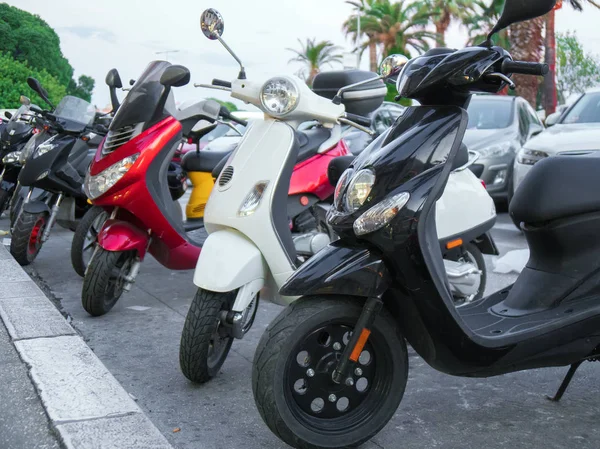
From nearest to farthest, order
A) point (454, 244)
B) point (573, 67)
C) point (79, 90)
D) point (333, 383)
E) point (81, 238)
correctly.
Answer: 1. point (333, 383)
2. point (454, 244)
3. point (81, 238)
4. point (79, 90)
5. point (573, 67)

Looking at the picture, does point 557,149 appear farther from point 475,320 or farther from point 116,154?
point 475,320

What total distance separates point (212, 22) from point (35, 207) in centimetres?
272

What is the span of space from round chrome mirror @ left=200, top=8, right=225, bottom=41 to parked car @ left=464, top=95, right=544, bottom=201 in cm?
557

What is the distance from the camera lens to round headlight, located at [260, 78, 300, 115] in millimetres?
3824

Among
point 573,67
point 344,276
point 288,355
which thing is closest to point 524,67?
point 344,276

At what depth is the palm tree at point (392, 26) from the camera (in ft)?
143

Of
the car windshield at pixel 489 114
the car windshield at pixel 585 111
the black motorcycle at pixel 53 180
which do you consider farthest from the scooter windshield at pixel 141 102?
the car windshield at pixel 489 114

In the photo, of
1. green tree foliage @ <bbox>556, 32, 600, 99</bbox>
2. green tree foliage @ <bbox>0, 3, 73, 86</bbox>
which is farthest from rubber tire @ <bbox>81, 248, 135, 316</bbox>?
green tree foliage @ <bbox>556, 32, 600, 99</bbox>

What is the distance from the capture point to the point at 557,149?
777 cm

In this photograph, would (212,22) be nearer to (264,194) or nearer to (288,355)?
(264,194)

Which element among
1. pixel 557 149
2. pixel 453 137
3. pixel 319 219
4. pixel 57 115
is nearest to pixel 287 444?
pixel 453 137

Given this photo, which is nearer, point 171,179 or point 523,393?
point 523,393

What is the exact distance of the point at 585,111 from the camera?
8625 mm

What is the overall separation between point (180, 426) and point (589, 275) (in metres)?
1.61
